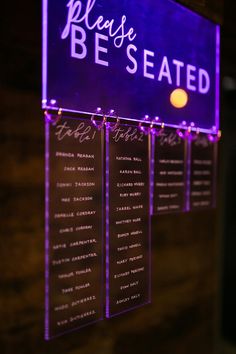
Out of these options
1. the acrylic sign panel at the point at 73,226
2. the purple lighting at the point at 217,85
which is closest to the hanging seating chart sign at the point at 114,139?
the acrylic sign panel at the point at 73,226

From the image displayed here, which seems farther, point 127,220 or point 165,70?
point 165,70

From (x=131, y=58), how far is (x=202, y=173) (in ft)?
3.91

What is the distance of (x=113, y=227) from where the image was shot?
2.61 metres

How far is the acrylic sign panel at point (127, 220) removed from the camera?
8.52 ft

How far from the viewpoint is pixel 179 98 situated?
3.09 meters

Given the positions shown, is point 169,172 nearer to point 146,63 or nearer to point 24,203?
point 146,63

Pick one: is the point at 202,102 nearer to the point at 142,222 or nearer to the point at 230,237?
the point at 142,222

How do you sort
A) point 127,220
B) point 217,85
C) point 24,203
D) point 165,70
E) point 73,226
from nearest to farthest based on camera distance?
point 24,203 < point 73,226 < point 127,220 < point 165,70 < point 217,85

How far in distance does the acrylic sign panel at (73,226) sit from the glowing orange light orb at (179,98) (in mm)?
807

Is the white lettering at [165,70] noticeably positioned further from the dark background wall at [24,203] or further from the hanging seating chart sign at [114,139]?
the dark background wall at [24,203]

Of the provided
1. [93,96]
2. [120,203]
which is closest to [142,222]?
[120,203]

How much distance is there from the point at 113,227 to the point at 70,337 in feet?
2.36

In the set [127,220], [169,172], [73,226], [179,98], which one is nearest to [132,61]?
[179,98]

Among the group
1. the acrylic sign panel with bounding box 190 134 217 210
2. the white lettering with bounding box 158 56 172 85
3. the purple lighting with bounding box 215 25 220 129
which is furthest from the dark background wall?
the purple lighting with bounding box 215 25 220 129
